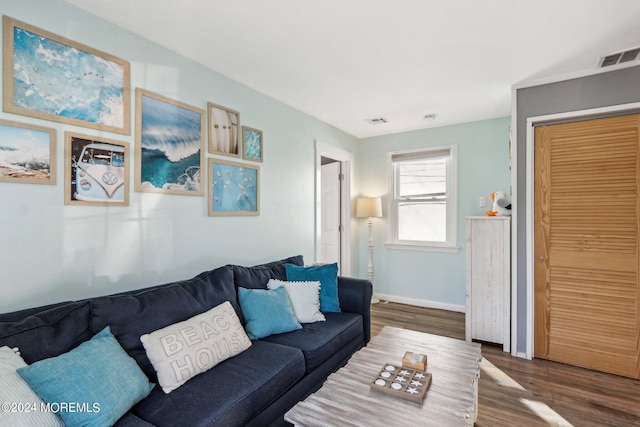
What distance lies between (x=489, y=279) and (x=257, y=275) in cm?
227

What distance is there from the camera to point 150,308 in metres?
1.68

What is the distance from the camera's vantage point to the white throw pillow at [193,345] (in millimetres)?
1498

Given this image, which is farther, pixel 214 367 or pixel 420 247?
pixel 420 247

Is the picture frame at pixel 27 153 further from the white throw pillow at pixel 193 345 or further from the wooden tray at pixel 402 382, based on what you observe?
the wooden tray at pixel 402 382

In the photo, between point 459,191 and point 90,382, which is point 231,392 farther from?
point 459,191

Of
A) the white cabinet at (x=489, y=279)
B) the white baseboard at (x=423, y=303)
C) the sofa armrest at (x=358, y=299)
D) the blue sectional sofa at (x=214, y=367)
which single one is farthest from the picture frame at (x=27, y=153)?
the white baseboard at (x=423, y=303)

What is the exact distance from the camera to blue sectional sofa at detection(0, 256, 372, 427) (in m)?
1.31

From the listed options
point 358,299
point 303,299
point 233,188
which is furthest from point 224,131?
point 358,299

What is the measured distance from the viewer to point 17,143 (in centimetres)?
155

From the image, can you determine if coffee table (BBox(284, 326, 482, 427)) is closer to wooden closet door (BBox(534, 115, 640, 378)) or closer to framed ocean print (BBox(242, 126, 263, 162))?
wooden closet door (BBox(534, 115, 640, 378))

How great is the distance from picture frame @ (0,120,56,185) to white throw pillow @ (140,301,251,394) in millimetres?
999

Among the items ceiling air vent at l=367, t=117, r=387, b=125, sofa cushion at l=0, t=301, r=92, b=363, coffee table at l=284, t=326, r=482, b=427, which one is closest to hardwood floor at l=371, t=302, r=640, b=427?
coffee table at l=284, t=326, r=482, b=427

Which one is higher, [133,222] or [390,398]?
[133,222]

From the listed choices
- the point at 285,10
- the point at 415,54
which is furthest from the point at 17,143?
the point at 415,54
